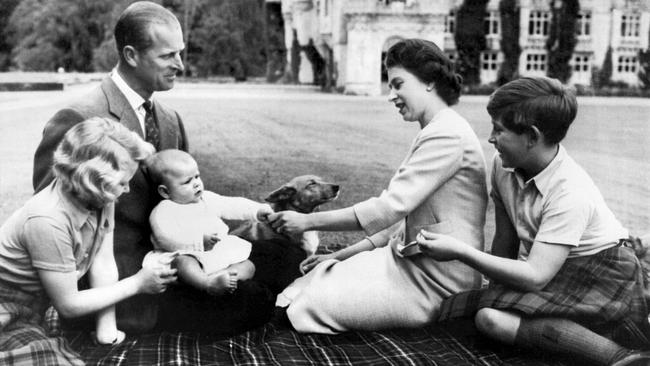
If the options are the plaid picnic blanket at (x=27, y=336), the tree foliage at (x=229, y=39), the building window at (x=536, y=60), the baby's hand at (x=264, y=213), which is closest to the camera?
the plaid picnic blanket at (x=27, y=336)

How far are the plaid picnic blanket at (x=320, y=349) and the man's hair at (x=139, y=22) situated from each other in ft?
3.93

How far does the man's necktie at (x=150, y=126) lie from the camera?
116 inches

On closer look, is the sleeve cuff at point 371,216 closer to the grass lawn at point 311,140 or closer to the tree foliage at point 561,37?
the grass lawn at point 311,140

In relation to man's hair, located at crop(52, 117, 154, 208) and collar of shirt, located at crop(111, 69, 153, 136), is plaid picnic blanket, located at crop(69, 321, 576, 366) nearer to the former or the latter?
man's hair, located at crop(52, 117, 154, 208)

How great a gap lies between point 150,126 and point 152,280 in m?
0.73

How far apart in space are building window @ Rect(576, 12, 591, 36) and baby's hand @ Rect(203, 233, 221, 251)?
2.40 metres

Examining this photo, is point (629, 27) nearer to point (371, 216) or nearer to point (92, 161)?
point (371, 216)

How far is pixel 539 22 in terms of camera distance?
492cm

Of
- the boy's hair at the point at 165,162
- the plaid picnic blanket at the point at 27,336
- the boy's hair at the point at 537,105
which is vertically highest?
the boy's hair at the point at 537,105

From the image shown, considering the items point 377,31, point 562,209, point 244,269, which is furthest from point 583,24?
point 244,269

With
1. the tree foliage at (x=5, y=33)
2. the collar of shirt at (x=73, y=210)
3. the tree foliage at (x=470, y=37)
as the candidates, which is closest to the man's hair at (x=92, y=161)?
the collar of shirt at (x=73, y=210)

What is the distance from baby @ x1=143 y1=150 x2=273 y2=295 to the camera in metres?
2.74

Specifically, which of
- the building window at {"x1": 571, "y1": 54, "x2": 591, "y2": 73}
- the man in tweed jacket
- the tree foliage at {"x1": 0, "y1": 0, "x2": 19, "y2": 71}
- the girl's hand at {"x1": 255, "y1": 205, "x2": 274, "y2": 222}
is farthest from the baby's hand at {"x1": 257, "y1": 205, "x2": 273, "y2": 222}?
the building window at {"x1": 571, "y1": 54, "x2": 591, "y2": 73}

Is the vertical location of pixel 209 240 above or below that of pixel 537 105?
below
